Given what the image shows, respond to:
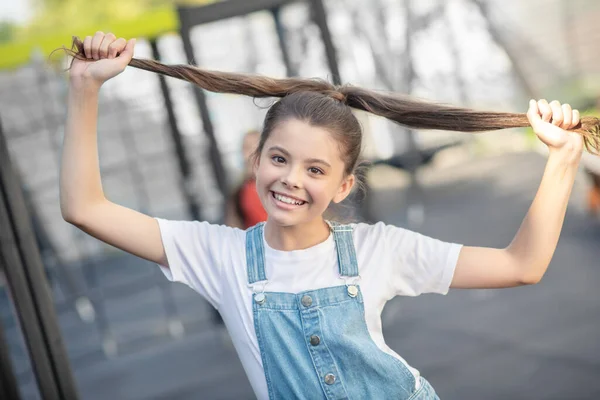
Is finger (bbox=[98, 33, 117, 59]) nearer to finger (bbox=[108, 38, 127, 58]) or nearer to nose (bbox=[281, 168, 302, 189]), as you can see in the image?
finger (bbox=[108, 38, 127, 58])

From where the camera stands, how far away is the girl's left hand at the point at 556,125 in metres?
1.42

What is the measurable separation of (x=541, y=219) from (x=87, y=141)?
78 cm

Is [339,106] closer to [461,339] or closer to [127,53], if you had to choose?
[127,53]

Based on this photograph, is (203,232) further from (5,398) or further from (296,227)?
(5,398)

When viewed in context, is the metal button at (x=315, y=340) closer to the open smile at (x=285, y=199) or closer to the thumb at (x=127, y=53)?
the open smile at (x=285, y=199)

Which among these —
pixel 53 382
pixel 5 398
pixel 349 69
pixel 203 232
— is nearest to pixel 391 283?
pixel 203 232

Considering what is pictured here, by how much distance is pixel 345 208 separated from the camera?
188cm

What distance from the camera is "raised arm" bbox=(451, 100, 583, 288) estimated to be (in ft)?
4.66

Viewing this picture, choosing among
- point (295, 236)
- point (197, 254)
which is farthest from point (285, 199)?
point (197, 254)

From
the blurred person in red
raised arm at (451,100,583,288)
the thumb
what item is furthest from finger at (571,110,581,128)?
the blurred person in red

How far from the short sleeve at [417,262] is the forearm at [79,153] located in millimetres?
531

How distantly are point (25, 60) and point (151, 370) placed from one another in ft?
8.21

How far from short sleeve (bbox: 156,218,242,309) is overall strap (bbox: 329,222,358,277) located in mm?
190

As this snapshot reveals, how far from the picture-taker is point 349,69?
9234 mm
